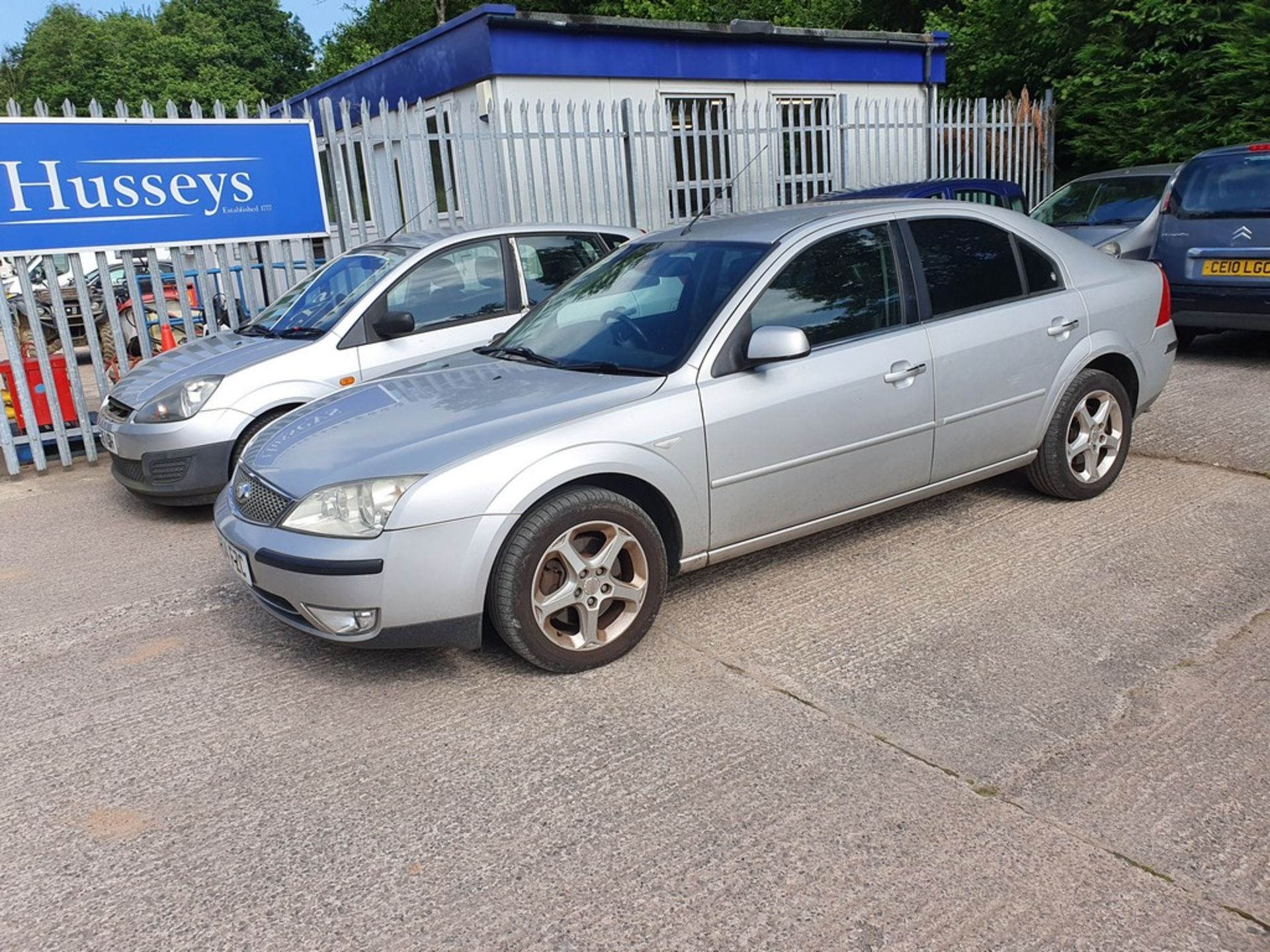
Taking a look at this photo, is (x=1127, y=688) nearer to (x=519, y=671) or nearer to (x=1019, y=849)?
(x=1019, y=849)

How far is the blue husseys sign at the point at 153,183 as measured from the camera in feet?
23.7

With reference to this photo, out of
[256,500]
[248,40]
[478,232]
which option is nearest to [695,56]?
[478,232]

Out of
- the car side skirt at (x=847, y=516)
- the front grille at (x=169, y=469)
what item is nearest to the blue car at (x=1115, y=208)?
the car side skirt at (x=847, y=516)

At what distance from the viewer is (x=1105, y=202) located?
10570mm

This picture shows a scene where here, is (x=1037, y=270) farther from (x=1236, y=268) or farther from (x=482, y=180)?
(x=482, y=180)

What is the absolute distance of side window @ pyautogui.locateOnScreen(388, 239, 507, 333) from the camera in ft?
21.2

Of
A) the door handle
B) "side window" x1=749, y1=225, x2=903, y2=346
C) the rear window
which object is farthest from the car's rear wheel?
the rear window

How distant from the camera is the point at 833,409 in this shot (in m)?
4.29

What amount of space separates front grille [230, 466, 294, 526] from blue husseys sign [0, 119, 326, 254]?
440 centimetres

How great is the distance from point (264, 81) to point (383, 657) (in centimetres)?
5554

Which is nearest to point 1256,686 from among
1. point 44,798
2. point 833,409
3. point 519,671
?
point 833,409

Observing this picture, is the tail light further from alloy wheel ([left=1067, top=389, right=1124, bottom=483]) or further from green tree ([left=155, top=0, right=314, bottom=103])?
green tree ([left=155, top=0, right=314, bottom=103])

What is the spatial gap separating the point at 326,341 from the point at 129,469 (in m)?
1.36

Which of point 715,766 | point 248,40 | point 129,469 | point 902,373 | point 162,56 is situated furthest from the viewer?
point 248,40
